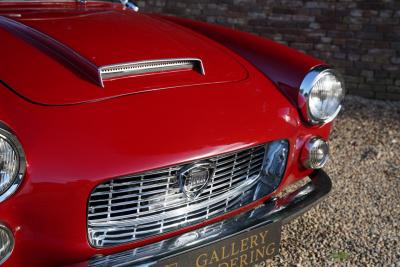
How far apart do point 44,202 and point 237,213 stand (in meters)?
0.83

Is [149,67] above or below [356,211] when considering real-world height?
above

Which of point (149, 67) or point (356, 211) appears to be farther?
point (356, 211)

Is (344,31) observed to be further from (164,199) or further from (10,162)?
(10,162)

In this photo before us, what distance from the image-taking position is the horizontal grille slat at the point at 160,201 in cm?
177

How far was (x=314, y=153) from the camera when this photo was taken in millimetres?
2328

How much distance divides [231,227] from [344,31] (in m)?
3.62

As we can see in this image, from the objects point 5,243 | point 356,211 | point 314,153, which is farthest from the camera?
point 356,211

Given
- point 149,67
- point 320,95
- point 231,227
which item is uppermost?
point 149,67

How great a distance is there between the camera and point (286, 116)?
7.35ft

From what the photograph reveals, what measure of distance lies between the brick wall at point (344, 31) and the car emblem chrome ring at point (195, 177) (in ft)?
11.8

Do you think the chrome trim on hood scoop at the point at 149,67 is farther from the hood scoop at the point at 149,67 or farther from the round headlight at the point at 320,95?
the round headlight at the point at 320,95

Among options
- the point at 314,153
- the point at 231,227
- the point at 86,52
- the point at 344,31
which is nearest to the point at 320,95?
the point at 314,153

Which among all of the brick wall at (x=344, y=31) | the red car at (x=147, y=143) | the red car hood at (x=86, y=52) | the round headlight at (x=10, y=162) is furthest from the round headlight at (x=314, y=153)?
the brick wall at (x=344, y=31)

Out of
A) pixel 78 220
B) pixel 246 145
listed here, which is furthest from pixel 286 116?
pixel 78 220
